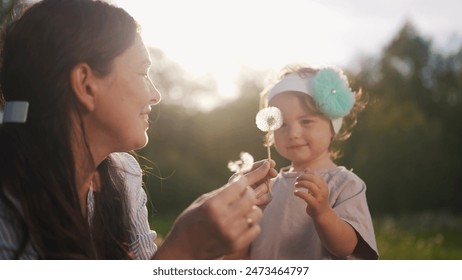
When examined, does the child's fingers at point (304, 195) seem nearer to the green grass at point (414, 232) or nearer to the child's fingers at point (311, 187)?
the child's fingers at point (311, 187)

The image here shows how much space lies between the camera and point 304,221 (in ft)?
4.98

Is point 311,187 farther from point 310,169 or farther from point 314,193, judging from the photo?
point 310,169

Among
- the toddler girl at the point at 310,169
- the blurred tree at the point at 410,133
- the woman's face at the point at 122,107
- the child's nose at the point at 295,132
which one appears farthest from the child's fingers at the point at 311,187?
the blurred tree at the point at 410,133

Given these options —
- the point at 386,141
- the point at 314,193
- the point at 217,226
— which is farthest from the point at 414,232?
the point at 217,226

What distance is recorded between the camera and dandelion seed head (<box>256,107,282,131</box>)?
4.48ft

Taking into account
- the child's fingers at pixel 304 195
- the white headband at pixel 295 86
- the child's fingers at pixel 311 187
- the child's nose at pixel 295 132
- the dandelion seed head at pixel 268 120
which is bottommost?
the child's fingers at pixel 304 195

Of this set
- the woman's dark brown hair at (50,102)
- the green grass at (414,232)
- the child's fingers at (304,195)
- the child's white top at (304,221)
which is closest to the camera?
the woman's dark brown hair at (50,102)

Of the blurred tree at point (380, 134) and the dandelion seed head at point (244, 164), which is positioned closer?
the dandelion seed head at point (244, 164)

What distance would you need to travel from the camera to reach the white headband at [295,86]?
1.55 meters

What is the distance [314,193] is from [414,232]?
237cm

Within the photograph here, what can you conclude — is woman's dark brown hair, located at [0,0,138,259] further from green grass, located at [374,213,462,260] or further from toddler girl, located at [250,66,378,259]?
green grass, located at [374,213,462,260]

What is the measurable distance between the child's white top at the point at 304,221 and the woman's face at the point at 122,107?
1.71ft

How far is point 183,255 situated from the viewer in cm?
97

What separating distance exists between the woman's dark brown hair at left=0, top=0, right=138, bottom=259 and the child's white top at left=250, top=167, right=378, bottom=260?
54 centimetres
